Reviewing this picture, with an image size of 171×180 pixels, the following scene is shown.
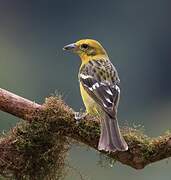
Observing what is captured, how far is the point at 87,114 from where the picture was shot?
34.9 feet

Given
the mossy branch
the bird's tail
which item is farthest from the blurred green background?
the mossy branch

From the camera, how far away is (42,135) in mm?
10289

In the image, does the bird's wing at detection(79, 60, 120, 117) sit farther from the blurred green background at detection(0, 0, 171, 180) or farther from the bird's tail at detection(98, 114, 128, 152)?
the blurred green background at detection(0, 0, 171, 180)

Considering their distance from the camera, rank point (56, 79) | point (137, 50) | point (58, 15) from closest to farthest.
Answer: point (56, 79) < point (137, 50) < point (58, 15)

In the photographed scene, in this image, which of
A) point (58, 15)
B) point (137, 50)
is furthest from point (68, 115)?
point (58, 15)

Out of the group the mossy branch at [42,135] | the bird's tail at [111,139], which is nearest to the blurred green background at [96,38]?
the bird's tail at [111,139]

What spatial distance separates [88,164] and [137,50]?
2237 cm

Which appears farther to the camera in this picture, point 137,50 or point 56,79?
point 137,50

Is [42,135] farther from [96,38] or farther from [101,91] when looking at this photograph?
[96,38]

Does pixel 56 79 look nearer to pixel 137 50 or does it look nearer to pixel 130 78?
pixel 130 78

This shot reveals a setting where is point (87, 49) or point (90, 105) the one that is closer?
point (90, 105)

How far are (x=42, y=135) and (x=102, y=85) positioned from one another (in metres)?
1.38

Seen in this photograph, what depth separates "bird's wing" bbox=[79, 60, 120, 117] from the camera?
11.2 m

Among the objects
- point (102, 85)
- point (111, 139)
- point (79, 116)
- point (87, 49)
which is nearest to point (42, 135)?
point (79, 116)
